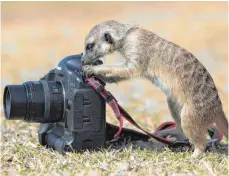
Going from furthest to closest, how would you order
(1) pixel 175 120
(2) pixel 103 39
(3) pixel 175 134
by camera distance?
(3) pixel 175 134 < (1) pixel 175 120 < (2) pixel 103 39

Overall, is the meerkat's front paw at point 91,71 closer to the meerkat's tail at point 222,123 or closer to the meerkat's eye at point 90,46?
the meerkat's eye at point 90,46

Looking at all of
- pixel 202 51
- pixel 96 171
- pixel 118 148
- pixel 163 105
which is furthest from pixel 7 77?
pixel 96 171

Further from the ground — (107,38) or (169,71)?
(107,38)

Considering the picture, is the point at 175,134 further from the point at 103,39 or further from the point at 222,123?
the point at 103,39

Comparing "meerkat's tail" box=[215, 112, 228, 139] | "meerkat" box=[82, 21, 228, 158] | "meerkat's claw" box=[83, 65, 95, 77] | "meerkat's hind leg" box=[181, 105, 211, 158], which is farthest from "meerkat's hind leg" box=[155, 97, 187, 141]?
"meerkat's claw" box=[83, 65, 95, 77]

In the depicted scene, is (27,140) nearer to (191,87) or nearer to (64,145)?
(64,145)

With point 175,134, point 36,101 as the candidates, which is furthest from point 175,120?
point 36,101

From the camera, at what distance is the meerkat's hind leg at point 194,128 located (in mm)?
6090

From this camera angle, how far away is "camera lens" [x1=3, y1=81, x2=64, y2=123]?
581 centimetres

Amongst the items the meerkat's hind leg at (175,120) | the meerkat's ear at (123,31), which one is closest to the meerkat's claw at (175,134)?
the meerkat's hind leg at (175,120)

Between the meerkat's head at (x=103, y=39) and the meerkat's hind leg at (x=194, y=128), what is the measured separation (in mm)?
998

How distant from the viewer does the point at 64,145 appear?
5.91 metres

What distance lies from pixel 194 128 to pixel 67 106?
1264 millimetres

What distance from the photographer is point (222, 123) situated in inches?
252
